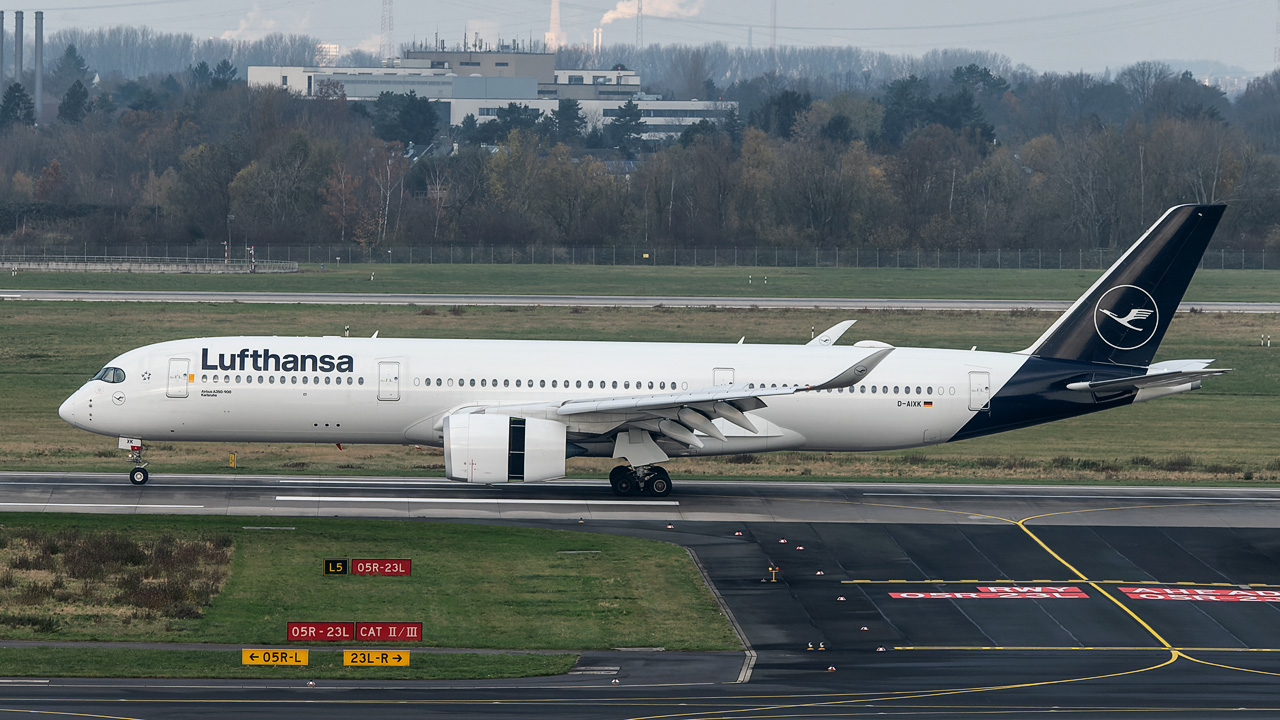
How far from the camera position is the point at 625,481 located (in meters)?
39.7

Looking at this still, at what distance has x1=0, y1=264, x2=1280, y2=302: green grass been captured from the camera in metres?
106

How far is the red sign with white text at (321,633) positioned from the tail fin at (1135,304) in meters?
23.7

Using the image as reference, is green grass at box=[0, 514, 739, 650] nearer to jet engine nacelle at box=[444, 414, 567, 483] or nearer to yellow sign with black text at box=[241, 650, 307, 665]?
yellow sign with black text at box=[241, 650, 307, 665]

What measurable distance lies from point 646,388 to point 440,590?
12.4 m

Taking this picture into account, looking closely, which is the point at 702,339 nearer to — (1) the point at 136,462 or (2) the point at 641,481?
(2) the point at 641,481

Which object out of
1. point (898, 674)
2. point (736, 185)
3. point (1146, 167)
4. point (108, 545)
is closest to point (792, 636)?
point (898, 674)

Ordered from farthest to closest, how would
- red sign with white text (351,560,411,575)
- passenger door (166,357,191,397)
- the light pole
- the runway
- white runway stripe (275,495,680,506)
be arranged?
the light pole, passenger door (166,357,191,397), white runway stripe (275,495,680,506), red sign with white text (351,560,411,575), the runway

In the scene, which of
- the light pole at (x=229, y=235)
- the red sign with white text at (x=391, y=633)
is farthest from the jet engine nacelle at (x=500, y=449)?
the light pole at (x=229, y=235)

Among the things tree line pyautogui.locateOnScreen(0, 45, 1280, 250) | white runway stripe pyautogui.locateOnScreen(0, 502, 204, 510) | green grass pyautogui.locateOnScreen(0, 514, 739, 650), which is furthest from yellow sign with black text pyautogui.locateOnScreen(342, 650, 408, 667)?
tree line pyautogui.locateOnScreen(0, 45, 1280, 250)

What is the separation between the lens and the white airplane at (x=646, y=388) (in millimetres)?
38844

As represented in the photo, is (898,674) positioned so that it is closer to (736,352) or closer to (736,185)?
(736,352)

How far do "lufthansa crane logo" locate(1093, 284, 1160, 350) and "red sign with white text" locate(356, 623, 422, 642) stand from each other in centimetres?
2418

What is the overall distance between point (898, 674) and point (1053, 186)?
146 meters

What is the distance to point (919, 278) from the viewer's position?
4838 inches
